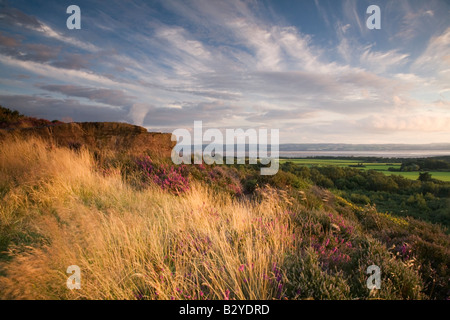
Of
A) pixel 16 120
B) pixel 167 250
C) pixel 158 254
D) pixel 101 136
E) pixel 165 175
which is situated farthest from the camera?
pixel 16 120

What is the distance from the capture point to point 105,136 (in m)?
12.1

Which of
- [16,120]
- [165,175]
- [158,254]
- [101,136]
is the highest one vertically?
[16,120]

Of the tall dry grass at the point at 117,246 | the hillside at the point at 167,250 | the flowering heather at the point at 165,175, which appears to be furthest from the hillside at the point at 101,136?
the tall dry grass at the point at 117,246

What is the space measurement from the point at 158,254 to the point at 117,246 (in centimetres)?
69

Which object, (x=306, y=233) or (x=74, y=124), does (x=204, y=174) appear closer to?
(x=306, y=233)

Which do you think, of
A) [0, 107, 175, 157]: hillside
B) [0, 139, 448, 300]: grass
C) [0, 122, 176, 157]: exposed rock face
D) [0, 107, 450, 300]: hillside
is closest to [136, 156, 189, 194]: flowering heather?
[0, 107, 450, 300]: hillside

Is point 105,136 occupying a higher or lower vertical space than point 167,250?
higher

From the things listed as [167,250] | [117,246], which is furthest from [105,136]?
[167,250]

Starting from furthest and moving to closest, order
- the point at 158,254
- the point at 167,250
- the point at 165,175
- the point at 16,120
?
the point at 16,120, the point at 165,175, the point at 167,250, the point at 158,254

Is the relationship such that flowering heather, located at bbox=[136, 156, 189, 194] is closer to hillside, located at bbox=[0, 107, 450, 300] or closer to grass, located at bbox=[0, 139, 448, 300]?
hillside, located at bbox=[0, 107, 450, 300]

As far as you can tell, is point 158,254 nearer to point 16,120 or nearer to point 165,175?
point 165,175

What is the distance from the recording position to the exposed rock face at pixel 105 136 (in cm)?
1082
